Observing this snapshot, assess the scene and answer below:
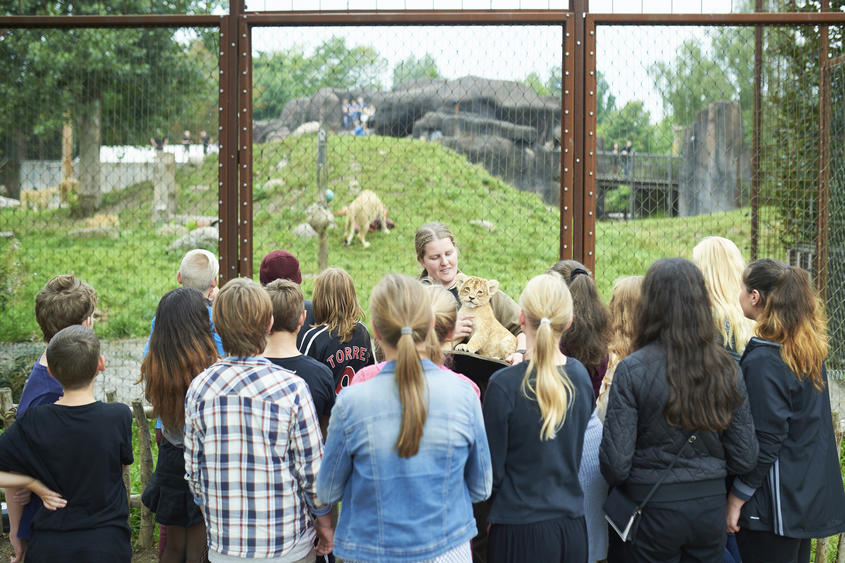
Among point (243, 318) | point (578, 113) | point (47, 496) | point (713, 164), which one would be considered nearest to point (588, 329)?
point (243, 318)

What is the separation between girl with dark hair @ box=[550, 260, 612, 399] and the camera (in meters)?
3.29

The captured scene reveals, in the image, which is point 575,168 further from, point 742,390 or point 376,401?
point 376,401

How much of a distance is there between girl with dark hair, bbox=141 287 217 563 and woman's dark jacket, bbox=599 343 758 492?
169 cm

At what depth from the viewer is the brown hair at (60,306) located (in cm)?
350

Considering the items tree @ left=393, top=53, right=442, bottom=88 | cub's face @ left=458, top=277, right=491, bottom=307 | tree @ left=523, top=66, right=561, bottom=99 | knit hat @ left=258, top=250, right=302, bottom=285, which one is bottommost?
cub's face @ left=458, top=277, right=491, bottom=307

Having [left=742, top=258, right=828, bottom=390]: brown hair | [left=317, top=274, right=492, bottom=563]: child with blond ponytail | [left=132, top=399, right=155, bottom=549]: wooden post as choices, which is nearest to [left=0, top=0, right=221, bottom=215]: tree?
[left=132, top=399, right=155, bottom=549]: wooden post

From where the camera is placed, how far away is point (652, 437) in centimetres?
279

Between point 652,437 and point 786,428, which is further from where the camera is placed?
point 786,428

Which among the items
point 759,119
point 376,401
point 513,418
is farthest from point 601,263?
point 376,401

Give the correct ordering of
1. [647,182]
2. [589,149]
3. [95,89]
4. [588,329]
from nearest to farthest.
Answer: [588,329] < [589,149] < [647,182] < [95,89]

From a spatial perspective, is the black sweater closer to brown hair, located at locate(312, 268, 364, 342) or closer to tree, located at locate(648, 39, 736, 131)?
brown hair, located at locate(312, 268, 364, 342)

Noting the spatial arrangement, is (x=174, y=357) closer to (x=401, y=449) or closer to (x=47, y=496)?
(x=47, y=496)

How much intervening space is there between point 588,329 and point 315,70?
3.15 metres

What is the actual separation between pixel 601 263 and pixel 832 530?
3524 mm
